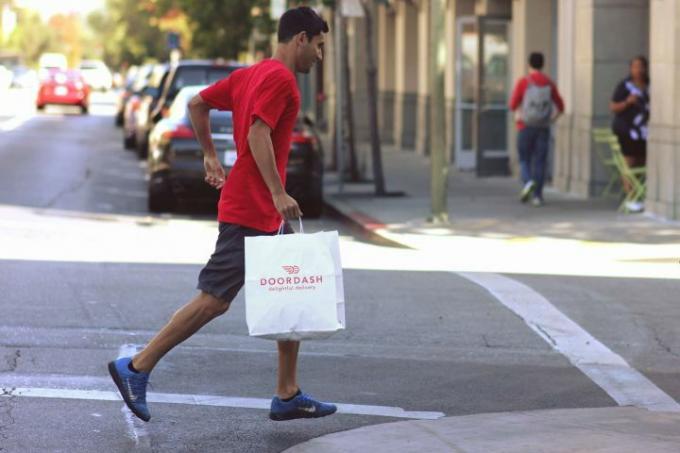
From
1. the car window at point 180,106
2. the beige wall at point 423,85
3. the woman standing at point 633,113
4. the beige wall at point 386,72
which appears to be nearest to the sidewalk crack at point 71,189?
the car window at point 180,106

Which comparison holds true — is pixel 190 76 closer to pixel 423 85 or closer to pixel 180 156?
pixel 180 156

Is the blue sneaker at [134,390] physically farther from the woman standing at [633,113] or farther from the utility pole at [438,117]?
the woman standing at [633,113]

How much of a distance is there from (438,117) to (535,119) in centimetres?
271

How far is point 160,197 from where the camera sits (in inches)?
728

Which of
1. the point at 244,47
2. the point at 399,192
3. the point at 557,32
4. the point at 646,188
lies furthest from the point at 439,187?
the point at 244,47

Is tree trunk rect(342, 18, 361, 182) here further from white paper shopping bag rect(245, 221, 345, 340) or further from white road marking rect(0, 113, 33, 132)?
white road marking rect(0, 113, 33, 132)

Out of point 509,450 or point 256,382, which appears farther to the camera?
point 256,382

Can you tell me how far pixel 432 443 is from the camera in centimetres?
652

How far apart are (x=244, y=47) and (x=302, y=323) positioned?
122 feet

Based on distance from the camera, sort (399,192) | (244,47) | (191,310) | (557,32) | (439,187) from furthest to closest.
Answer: (244,47) → (557,32) → (399,192) → (439,187) → (191,310)

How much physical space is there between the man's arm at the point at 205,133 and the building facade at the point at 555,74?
10.1m

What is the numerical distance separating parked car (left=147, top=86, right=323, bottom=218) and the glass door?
565 centimetres

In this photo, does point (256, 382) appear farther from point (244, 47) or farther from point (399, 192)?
point (244, 47)

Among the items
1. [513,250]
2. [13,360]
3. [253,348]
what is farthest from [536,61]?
[13,360]
